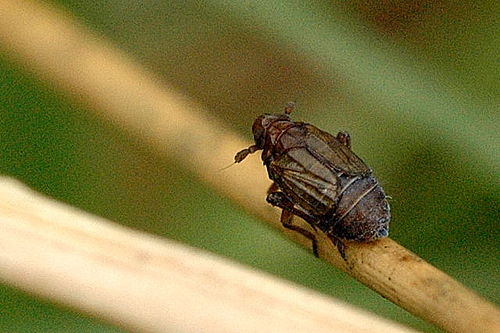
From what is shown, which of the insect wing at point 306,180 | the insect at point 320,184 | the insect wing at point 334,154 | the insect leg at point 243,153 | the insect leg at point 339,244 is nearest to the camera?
→ the insect leg at point 339,244

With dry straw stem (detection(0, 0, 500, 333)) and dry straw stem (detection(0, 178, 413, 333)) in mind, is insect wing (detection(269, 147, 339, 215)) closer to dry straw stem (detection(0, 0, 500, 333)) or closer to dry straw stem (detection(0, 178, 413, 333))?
dry straw stem (detection(0, 0, 500, 333))

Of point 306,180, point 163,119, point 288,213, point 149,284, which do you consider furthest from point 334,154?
point 149,284

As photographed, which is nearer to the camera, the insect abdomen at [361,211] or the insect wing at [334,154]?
the insect abdomen at [361,211]

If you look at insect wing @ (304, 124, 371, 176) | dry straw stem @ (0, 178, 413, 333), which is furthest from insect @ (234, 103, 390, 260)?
dry straw stem @ (0, 178, 413, 333)

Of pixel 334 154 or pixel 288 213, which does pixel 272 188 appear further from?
pixel 334 154

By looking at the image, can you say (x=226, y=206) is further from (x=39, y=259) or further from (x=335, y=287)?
(x=39, y=259)

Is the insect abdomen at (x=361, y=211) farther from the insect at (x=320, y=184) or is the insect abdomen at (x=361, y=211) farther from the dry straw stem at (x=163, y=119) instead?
the dry straw stem at (x=163, y=119)

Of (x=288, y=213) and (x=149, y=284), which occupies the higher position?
(x=288, y=213)

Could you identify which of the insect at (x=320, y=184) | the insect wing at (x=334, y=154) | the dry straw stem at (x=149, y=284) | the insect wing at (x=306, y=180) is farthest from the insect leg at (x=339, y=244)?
the dry straw stem at (x=149, y=284)
